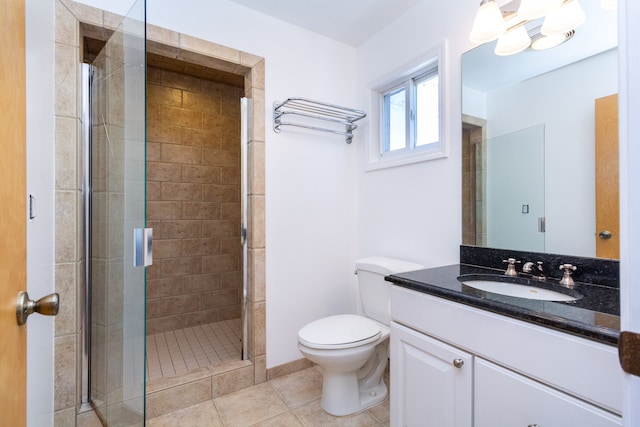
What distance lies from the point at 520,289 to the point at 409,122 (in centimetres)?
130

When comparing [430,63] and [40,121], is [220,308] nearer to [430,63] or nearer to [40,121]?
[40,121]

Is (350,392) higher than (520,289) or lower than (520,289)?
lower

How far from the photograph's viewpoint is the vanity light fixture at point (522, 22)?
1.22 meters

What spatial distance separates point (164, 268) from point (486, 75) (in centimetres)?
288

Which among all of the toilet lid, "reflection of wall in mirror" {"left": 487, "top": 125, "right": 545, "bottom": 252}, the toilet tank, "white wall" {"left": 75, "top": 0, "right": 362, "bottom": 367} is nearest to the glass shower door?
"white wall" {"left": 75, "top": 0, "right": 362, "bottom": 367}

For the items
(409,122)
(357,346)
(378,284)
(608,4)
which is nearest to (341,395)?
(357,346)

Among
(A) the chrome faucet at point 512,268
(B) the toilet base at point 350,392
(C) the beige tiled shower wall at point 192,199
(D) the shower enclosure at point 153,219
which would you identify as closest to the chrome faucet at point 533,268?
(A) the chrome faucet at point 512,268

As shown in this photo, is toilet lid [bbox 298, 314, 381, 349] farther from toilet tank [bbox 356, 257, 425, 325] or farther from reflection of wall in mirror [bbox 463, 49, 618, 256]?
reflection of wall in mirror [bbox 463, 49, 618, 256]

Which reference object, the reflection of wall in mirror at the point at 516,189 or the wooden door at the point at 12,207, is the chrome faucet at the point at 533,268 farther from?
the wooden door at the point at 12,207

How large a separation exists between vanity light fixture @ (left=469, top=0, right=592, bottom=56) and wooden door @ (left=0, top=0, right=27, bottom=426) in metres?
1.70

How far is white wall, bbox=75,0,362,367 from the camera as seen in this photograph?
191 centimetres

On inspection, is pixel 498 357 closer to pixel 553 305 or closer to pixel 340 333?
pixel 553 305

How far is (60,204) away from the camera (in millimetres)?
1419

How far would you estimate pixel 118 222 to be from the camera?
1.30 m
